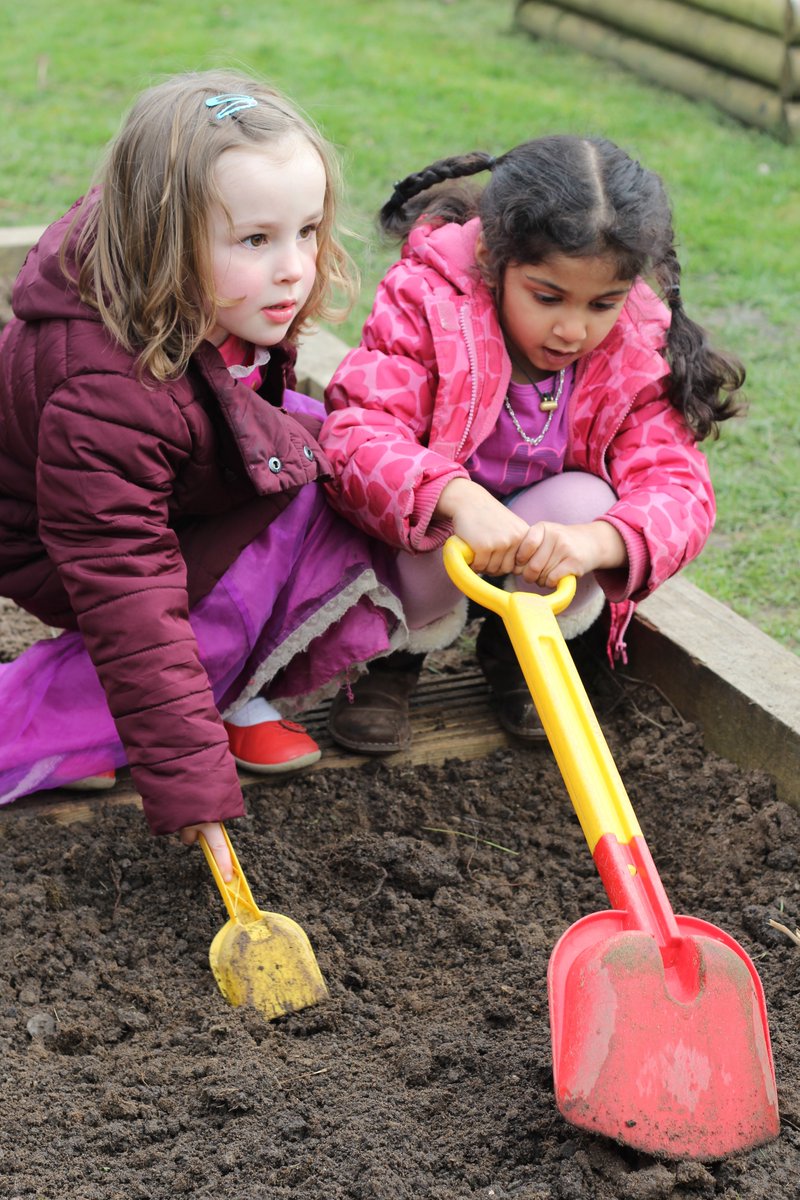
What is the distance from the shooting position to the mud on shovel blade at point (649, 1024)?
5.07 ft

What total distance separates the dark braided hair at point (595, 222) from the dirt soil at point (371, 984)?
65 cm

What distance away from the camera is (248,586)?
2.31 m

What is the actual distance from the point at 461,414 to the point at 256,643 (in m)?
0.55

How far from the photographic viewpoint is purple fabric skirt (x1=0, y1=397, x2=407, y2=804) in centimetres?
231

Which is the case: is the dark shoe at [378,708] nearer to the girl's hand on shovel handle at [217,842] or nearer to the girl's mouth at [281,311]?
the girl's hand on shovel handle at [217,842]

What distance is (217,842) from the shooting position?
2.02m

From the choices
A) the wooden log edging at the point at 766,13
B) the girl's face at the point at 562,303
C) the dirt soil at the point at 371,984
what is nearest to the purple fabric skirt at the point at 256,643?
the dirt soil at the point at 371,984

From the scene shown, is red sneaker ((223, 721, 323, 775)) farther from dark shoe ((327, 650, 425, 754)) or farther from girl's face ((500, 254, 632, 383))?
girl's face ((500, 254, 632, 383))

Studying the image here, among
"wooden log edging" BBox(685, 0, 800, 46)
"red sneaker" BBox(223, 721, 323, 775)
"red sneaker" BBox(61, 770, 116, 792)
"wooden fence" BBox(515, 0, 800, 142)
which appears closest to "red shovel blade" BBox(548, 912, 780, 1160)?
"red sneaker" BBox(223, 721, 323, 775)

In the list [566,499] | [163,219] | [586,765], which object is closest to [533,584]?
[566,499]

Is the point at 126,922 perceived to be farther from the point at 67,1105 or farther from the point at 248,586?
the point at 248,586

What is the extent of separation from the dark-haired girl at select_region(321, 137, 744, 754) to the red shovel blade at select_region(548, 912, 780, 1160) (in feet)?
2.41

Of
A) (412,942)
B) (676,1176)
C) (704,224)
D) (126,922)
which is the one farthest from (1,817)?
(704,224)

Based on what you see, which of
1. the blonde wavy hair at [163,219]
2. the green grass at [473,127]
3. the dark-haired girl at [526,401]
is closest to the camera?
the blonde wavy hair at [163,219]
